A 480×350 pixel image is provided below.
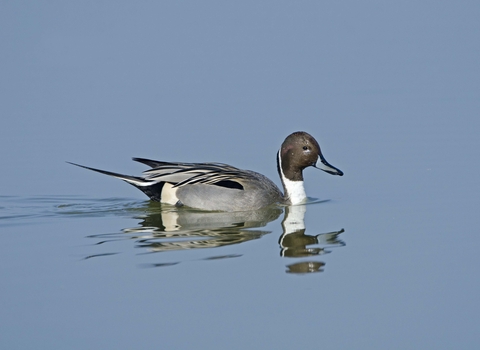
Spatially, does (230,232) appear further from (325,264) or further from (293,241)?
(325,264)

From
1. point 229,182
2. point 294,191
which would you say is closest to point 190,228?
point 229,182

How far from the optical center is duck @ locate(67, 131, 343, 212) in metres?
10.3

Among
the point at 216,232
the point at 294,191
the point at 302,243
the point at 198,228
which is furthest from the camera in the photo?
the point at 294,191

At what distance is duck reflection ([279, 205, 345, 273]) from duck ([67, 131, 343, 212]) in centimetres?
83

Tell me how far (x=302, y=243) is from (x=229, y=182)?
6.91 ft

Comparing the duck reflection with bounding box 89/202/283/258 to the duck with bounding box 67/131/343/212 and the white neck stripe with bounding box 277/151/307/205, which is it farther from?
the white neck stripe with bounding box 277/151/307/205

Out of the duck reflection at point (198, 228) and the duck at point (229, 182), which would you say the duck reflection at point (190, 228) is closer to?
the duck reflection at point (198, 228)

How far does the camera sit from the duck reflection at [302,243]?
7.61m

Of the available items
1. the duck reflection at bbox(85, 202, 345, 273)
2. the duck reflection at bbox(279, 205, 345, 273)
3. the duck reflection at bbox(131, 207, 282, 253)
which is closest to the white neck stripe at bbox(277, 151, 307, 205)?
the duck reflection at bbox(85, 202, 345, 273)

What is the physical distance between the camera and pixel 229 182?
1038 cm

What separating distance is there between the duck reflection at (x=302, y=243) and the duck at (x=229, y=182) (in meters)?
0.83

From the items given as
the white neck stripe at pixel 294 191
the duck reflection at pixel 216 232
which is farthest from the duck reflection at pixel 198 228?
the white neck stripe at pixel 294 191

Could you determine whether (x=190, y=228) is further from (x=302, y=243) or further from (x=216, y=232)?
(x=302, y=243)

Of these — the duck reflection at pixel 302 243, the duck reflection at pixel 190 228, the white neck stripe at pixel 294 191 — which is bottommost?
the duck reflection at pixel 302 243
